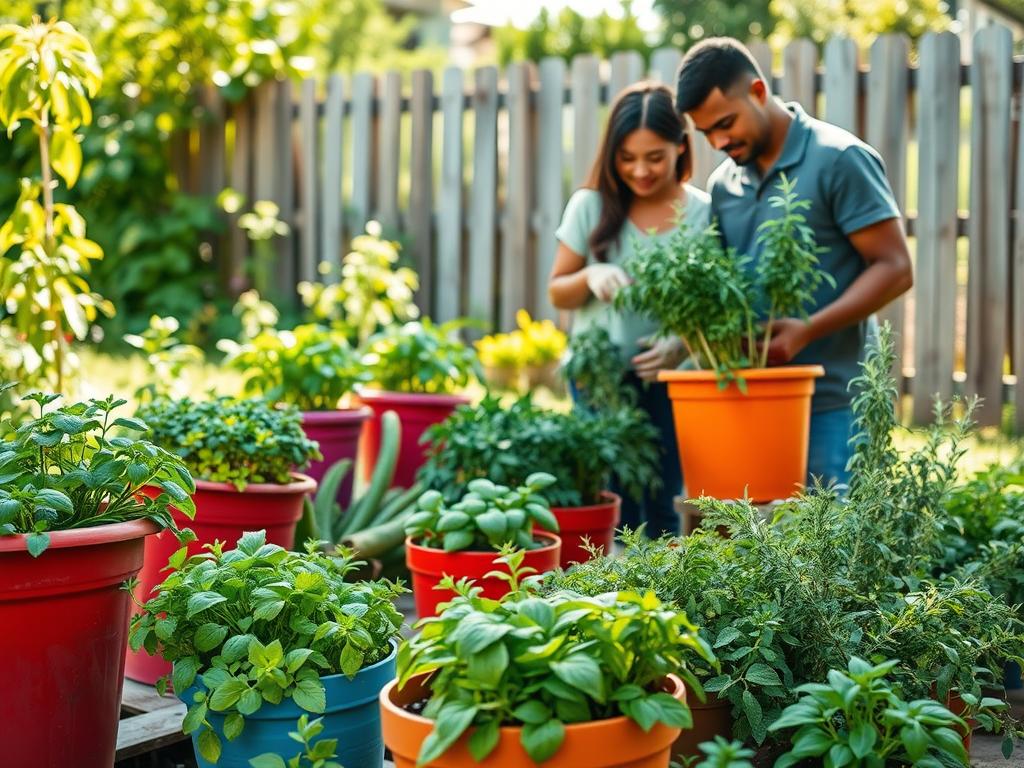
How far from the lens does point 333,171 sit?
7594 millimetres

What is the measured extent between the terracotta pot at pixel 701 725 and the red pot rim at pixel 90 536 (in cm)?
99

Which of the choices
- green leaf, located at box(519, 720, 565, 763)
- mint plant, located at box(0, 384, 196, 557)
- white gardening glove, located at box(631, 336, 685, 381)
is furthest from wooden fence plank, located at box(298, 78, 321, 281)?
green leaf, located at box(519, 720, 565, 763)

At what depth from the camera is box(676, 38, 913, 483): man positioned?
2.97m

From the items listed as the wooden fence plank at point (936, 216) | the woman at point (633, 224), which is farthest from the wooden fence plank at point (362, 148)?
the woman at point (633, 224)

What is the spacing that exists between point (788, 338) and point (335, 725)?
1534mm

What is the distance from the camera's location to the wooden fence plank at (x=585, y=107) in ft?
21.4

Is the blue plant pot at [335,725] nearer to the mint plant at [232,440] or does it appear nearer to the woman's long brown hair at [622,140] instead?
the mint plant at [232,440]

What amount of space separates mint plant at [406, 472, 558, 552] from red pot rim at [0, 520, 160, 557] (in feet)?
2.81

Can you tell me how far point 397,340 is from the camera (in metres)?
4.38

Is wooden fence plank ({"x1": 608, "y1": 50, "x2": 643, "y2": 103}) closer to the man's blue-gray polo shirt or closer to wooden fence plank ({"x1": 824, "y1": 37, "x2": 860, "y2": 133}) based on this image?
wooden fence plank ({"x1": 824, "y1": 37, "x2": 860, "y2": 133})

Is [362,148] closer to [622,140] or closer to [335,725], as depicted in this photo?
[622,140]

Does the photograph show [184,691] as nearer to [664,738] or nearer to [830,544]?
[664,738]

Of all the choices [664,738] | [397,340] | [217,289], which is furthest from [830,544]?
[217,289]

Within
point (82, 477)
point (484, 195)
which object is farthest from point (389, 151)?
point (82, 477)
